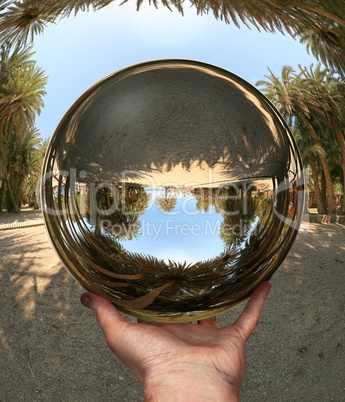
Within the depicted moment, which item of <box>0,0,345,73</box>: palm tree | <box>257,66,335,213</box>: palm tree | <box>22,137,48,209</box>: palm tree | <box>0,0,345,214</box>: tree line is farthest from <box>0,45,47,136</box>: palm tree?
<box>257,66,335,213</box>: palm tree

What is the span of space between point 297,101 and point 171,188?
52.8 ft

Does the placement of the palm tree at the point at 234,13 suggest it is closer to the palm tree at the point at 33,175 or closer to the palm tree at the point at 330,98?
the palm tree at the point at 330,98

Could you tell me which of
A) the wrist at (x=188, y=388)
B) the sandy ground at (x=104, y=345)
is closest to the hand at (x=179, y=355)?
the wrist at (x=188, y=388)

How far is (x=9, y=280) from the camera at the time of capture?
558 centimetres

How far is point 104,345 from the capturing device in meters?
4.34

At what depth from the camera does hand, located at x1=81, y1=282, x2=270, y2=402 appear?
1.15m

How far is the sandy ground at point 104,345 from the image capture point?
3.81 m

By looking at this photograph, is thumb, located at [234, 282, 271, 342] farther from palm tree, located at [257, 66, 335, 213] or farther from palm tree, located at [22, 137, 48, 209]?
palm tree, located at [22, 137, 48, 209]

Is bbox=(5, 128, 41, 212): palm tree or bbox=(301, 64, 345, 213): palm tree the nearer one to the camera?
bbox=(301, 64, 345, 213): palm tree

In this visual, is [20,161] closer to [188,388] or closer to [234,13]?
[234,13]

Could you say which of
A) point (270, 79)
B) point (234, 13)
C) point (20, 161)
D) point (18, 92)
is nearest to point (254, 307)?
point (234, 13)

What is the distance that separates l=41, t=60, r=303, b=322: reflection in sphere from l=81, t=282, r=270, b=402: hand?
0.07 meters

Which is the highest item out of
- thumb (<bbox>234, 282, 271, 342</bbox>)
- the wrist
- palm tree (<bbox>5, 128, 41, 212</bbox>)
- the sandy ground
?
palm tree (<bbox>5, 128, 41, 212</bbox>)

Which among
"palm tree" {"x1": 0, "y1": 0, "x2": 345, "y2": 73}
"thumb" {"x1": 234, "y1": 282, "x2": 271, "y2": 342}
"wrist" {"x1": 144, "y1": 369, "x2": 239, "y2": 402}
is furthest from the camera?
"palm tree" {"x1": 0, "y1": 0, "x2": 345, "y2": 73}
